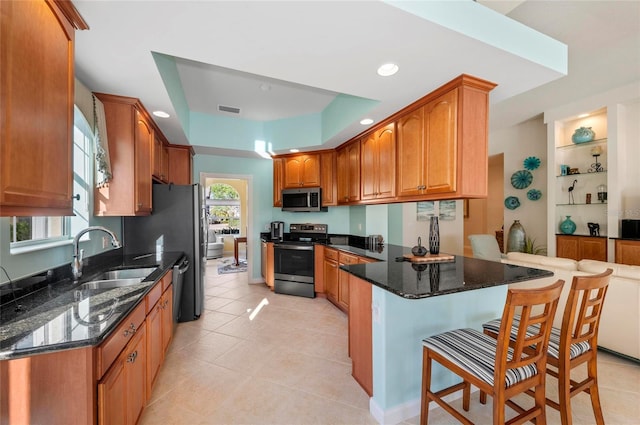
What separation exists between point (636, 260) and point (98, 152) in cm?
592

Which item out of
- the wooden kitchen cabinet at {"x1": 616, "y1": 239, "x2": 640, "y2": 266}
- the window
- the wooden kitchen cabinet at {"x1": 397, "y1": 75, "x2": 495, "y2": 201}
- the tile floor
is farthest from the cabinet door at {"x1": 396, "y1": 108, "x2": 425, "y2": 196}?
the wooden kitchen cabinet at {"x1": 616, "y1": 239, "x2": 640, "y2": 266}

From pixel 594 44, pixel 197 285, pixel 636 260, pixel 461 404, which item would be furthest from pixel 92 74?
pixel 636 260

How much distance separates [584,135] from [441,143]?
11.8 feet

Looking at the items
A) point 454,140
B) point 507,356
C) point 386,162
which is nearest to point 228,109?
point 386,162

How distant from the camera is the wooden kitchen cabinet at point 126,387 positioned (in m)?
1.10

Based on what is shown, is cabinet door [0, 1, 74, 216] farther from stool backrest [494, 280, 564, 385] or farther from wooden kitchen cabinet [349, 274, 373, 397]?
stool backrest [494, 280, 564, 385]

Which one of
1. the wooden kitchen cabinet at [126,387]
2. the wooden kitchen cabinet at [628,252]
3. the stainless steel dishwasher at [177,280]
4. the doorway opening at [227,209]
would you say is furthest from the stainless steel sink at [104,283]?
the doorway opening at [227,209]

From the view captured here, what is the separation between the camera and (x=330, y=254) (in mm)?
3881

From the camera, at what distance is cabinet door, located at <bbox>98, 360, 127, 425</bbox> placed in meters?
1.07

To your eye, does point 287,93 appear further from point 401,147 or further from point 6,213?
point 6,213

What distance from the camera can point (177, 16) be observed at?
135cm

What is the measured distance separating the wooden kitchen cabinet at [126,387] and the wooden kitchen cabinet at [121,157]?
1.23 metres

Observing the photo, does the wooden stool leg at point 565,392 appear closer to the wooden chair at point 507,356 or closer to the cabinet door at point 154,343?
the wooden chair at point 507,356

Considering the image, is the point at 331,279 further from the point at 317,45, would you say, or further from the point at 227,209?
the point at 227,209
